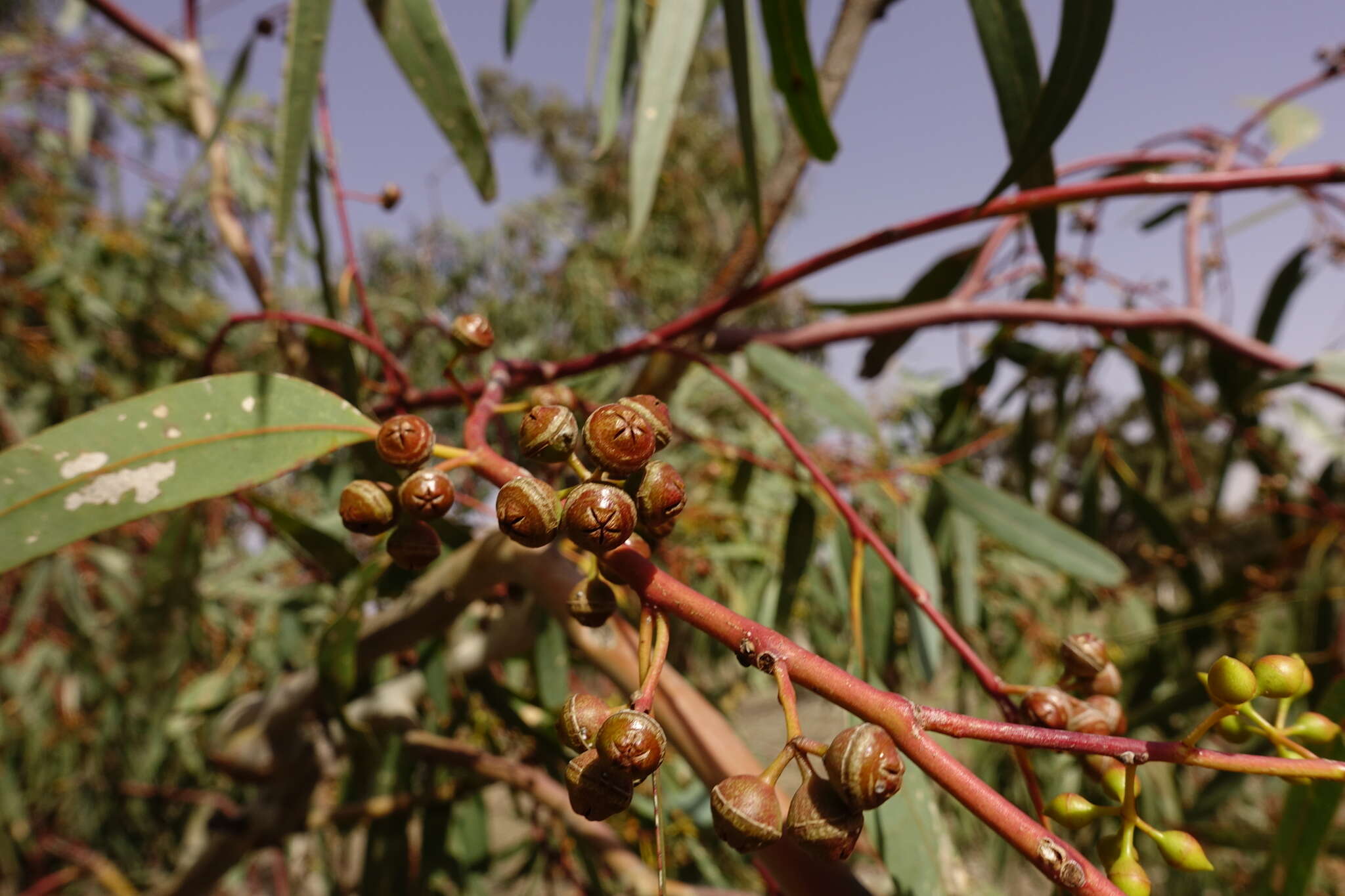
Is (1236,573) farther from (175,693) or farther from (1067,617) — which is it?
(175,693)

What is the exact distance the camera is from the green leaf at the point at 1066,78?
67cm

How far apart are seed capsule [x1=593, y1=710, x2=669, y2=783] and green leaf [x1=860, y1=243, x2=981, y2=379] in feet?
3.12

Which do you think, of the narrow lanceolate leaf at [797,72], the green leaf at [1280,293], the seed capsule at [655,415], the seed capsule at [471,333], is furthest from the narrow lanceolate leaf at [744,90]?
the green leaf at [1280,293]

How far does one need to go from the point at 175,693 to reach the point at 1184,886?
2651 mm

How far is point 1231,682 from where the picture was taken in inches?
12.4

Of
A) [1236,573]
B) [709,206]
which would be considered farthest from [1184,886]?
[709,206]

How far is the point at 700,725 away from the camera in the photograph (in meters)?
0.57

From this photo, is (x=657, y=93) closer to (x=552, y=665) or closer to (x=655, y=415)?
(x=655, y=415)

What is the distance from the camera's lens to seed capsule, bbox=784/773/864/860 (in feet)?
0.98

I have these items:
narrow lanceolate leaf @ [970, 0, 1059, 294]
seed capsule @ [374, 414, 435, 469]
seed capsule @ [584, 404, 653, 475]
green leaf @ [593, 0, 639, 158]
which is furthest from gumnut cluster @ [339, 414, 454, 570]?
green leaf @ [593, 0, 639, 158]

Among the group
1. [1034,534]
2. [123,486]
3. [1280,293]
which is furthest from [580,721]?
[1280,293]

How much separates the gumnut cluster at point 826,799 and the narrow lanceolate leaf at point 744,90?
584 mm

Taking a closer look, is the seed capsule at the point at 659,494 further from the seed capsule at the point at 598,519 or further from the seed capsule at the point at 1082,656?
the seed capsule at the point at 1082,656

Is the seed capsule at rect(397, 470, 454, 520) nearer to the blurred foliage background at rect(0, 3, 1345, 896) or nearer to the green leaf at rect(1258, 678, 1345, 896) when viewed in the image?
the blurred foliage background at rect(0, 3, 1345, 896)
